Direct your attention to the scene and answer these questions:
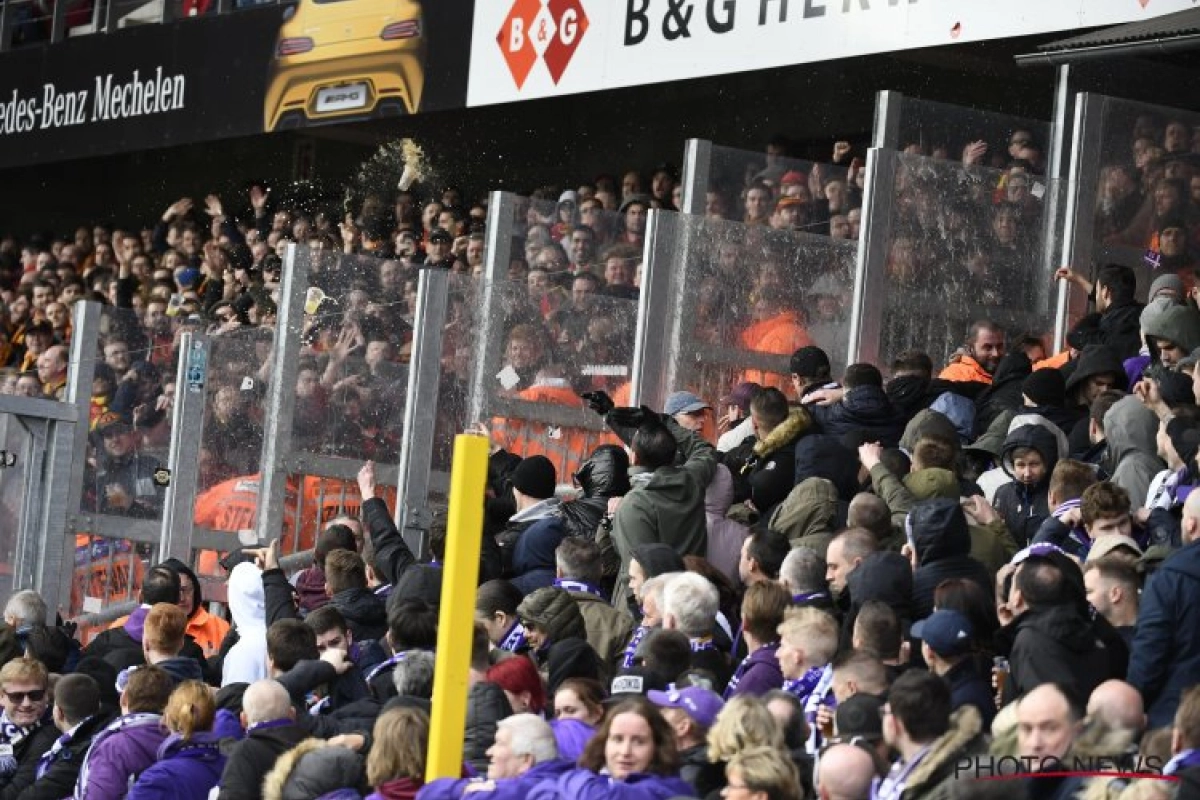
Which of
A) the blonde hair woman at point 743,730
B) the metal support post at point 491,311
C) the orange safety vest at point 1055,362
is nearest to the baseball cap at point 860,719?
the blonde hair woman at point 743,730

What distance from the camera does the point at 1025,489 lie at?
9961 millimetres

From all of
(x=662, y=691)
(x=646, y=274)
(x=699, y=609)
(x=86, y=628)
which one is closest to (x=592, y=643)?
(x=699, y=609)

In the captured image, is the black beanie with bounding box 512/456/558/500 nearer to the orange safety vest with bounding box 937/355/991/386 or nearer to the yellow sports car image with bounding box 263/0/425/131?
the orange safety vest with bounding box 937/355/991/386

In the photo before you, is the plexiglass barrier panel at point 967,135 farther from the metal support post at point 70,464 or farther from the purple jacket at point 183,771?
the purple jacket at point 183,771

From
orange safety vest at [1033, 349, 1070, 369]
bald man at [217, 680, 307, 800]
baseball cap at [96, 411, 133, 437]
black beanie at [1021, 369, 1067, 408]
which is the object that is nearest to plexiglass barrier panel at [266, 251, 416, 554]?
baseball cap at [96, 411, 133, 437]

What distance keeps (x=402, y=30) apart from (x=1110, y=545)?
11.0 meters

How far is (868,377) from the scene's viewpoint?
36.6 feet

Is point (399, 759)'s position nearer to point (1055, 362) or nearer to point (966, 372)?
point (1055, 362)

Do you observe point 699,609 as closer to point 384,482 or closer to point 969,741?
point 969,741

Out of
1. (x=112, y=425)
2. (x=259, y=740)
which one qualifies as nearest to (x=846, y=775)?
(x=259, y=740)

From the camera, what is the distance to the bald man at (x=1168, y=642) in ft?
25.0

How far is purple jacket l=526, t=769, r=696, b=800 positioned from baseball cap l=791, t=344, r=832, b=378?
4.73 metres

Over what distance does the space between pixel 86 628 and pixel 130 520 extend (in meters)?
0.66

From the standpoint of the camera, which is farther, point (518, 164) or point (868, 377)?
point (518, 164)
